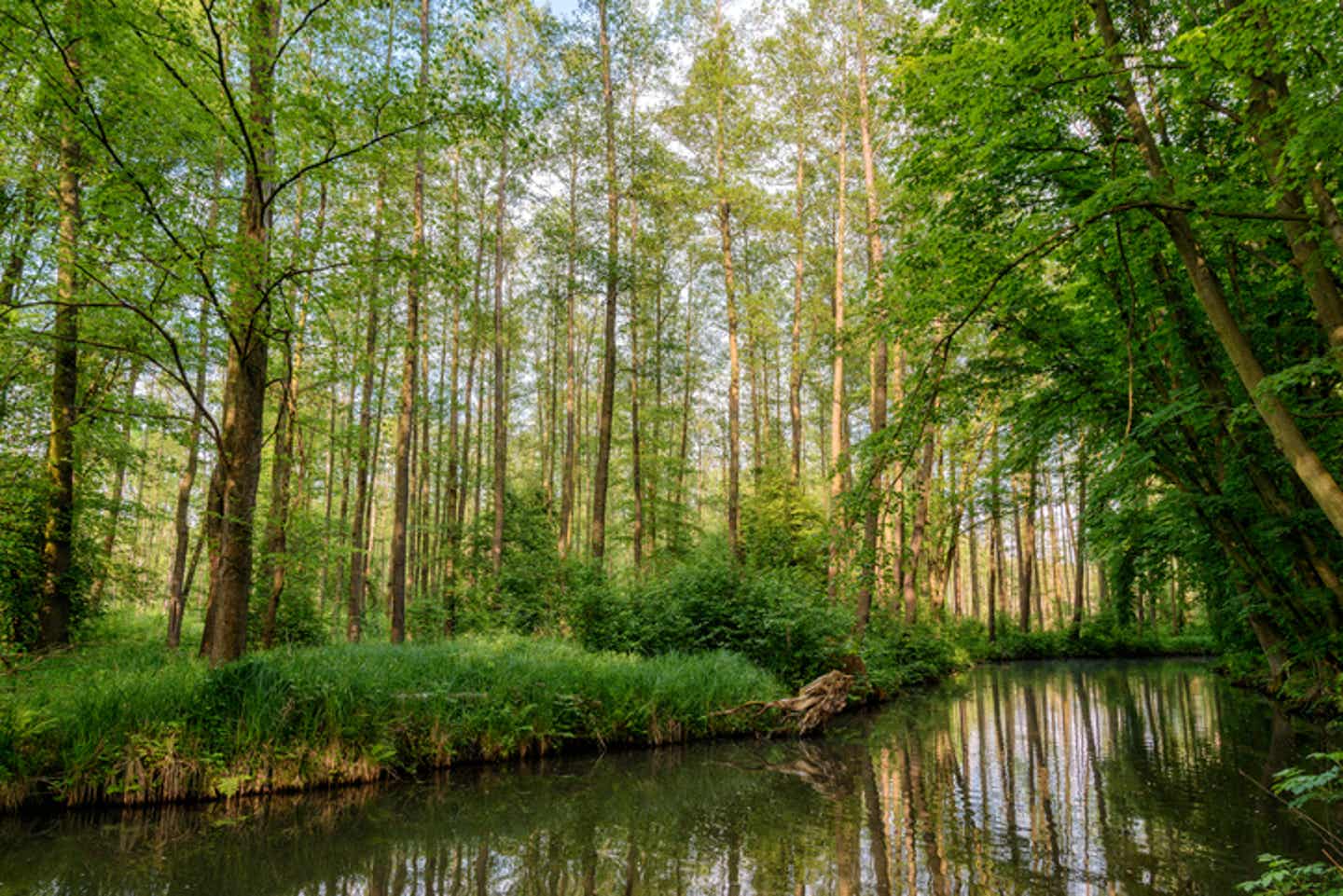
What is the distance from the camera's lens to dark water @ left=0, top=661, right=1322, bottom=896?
14.8 ft

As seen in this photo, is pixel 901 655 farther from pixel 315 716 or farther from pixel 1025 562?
pixel 1025 562

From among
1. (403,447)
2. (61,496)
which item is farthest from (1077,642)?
(61,496)

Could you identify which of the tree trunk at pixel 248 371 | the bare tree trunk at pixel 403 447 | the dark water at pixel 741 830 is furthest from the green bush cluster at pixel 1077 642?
the tree trunk at pixel 248 371

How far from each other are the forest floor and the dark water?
0.33 m

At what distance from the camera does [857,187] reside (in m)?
18.3

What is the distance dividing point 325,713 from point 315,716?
0.32ft

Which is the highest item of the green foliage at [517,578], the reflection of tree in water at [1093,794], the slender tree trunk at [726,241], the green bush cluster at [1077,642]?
the slender tree trunk at [726,241]

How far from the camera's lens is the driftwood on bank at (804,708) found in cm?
999

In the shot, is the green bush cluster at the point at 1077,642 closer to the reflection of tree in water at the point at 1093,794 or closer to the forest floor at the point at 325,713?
the reflection of tree in water at the point at 1093,794

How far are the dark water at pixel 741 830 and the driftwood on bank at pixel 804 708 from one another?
1.19 m

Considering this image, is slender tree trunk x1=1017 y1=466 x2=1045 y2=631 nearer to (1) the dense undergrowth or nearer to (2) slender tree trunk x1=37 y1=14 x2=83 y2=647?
(1) the dense undergrowth

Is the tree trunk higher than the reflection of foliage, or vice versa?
the tree trunk

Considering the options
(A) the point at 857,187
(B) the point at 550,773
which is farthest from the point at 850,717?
(A) the point at 857,187

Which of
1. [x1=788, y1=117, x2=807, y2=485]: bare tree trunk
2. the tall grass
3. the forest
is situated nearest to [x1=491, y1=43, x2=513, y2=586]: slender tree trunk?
the forest
